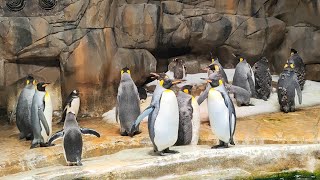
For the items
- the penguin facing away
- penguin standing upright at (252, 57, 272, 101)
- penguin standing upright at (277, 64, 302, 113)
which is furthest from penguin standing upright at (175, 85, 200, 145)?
penguin standing upright at (252, 57, 272, 101)

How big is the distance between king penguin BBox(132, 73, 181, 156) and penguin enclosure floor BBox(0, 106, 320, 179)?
10.6 inches

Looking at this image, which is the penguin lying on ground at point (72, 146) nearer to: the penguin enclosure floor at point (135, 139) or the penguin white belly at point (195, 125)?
the penguin enclosure floor at point (135, 139)

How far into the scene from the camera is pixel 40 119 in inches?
302

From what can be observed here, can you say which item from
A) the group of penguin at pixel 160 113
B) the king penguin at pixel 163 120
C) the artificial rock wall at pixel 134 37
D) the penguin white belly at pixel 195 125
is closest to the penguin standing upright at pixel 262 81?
the group of penguin at pixel 160 113

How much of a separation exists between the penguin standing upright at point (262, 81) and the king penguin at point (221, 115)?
3176 millimetres

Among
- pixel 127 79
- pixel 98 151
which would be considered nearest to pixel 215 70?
pixel 127 79

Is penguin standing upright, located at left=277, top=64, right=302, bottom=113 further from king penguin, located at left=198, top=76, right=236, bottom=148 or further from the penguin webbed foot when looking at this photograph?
the penguin webbed foot

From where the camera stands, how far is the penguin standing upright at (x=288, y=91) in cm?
925

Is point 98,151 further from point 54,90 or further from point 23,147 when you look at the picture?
point 54,90

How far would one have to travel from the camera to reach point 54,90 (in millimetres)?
9883

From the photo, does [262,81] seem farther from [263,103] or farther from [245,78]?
[263,103]

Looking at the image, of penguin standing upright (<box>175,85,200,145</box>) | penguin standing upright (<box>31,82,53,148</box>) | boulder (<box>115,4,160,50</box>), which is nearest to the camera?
penguin standing upright (<box>175,85,200,145</box>)

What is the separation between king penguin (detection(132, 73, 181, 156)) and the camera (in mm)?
6902

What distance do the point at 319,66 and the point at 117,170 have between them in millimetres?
7323
